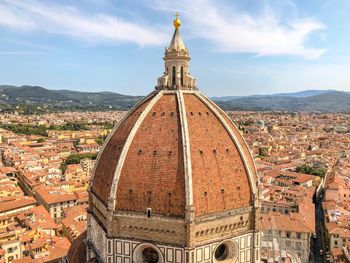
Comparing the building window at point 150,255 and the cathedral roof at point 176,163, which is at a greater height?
the cathedral roof at point 176,163

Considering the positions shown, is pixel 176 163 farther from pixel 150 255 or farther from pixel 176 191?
pixel 150 255

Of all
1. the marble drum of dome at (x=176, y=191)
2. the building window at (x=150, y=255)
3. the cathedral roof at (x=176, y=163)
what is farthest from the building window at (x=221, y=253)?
the building window at (x=150, y=255)

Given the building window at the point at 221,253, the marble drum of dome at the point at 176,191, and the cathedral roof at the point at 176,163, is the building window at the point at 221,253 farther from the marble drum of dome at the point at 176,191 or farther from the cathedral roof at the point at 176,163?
the cathedral roof at the point at 176,163

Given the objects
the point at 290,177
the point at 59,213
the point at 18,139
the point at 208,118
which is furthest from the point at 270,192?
the point at 18,139

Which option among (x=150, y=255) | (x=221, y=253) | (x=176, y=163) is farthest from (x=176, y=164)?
(x=221, y=253)

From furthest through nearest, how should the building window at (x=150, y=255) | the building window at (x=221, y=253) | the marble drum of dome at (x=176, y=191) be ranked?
the building window at (x=221, y=253)
the building window at (x=150, y=255)
the marble drum of dome at (x=176, y=191)

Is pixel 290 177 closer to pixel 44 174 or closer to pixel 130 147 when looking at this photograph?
pixel 44 174

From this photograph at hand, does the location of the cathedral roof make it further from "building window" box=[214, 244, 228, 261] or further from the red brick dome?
"building window" box=[214, 244, 228, 261]
